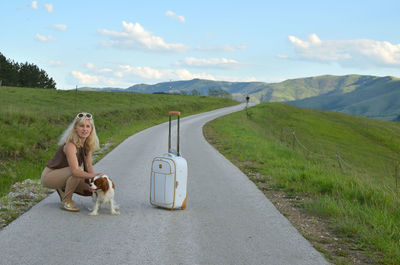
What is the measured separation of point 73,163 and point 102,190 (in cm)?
68

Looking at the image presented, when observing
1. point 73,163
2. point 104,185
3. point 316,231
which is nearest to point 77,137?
point 73,163

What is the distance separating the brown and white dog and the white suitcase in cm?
81

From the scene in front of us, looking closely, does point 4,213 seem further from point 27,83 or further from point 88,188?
point 27,83

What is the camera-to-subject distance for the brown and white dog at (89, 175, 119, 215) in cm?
593

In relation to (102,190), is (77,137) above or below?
above

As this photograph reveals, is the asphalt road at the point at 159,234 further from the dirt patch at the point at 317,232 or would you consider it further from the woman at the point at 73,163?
the woman at the point at 73,163

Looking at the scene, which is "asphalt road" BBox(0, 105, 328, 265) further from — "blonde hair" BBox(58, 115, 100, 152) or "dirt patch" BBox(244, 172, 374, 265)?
"blonde hair" BBox(58, 115, 100, 152)

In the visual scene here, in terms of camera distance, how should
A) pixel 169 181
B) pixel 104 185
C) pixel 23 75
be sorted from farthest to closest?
pixel 23 75, pixel 169 181, pixel 104 185

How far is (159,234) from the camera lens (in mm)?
5230

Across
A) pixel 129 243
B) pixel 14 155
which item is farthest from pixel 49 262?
pixel 14 155

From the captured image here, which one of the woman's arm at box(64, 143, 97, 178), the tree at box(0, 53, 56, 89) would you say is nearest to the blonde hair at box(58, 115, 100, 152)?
the woman's arm at box(64, 143, 97, 178)

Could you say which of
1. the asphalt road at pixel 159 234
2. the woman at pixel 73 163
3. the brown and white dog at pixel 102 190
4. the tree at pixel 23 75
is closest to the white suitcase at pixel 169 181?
the asphalt road at pixel 159 234

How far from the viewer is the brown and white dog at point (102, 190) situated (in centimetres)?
593

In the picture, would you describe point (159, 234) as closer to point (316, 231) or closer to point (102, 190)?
point (102, 190)
